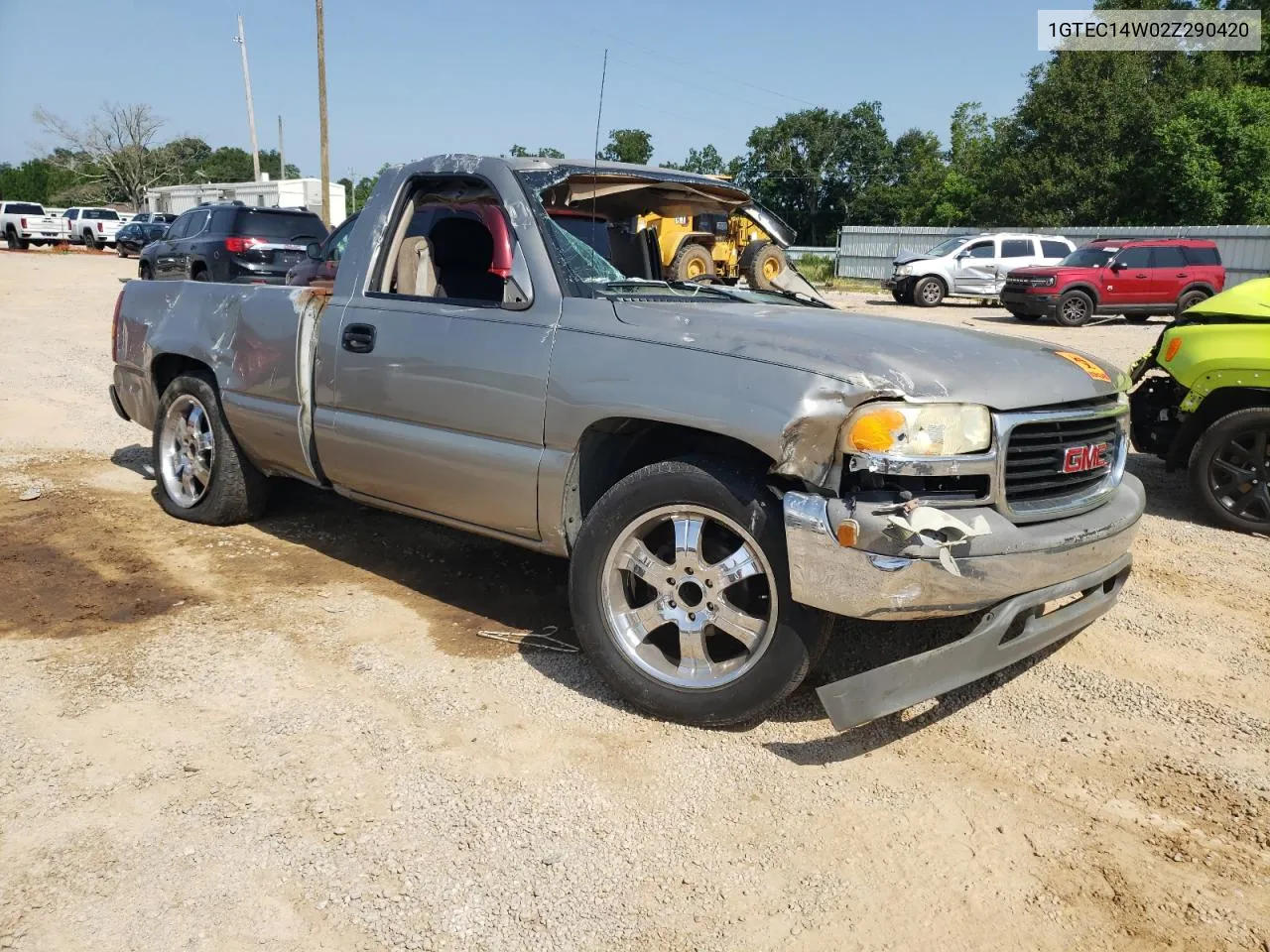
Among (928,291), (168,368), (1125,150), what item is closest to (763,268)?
(168,368)

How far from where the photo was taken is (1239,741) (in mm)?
3330

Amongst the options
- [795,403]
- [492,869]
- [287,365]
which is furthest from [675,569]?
[287,365]

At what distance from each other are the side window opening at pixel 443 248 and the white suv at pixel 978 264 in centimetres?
2109

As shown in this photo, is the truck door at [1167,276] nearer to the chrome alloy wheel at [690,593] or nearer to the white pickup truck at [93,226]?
the chrome alloy wheel at [690,593]

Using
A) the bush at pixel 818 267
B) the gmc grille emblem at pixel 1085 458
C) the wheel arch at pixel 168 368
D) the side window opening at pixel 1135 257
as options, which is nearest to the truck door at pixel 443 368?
the wheel arch at pixel 168 368

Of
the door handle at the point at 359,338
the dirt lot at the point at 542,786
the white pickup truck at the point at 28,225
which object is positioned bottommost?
the dirt lot at the point at 542,786

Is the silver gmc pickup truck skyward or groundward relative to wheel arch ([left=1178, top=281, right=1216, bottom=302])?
groundward

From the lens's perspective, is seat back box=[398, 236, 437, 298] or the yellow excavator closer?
seat back box=[398, 236, 437, 298]

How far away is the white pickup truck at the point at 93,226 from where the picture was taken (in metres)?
38.5

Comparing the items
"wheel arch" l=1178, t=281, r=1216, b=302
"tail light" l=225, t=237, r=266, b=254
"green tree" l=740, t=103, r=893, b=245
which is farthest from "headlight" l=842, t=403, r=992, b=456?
"green tree" l=740, t=103, r=893, b=245

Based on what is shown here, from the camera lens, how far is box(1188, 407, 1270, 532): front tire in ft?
18.5

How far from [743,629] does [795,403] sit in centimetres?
76

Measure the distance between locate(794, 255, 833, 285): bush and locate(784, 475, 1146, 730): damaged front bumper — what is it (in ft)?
109

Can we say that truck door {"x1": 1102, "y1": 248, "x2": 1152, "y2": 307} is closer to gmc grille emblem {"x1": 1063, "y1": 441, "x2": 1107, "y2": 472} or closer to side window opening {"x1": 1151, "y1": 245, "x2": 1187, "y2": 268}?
side window opening {"x1": 1151, "y1": 245, "x2": 1187, "y2": 268}
